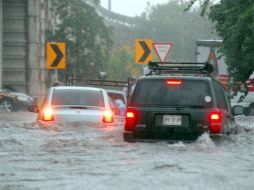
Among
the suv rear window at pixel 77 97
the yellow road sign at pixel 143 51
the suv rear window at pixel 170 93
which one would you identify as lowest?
the suv rear window at pixel 77 97

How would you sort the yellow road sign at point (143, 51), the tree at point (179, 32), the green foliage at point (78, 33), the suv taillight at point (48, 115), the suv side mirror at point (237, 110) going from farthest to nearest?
the tree at point (179, 32)
the green foliage at point (78, 33)
the yellow road sign at point (143, 51)
the suv taillight at point (48, 115)
the suv side mirror at point (237, 110)

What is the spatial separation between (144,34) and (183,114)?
8968cm

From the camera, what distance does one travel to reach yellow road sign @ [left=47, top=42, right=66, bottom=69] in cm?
2633

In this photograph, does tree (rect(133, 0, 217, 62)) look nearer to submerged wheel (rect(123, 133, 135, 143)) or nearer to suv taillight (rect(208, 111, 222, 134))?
submerged wheel (rect(123, 133, 135, 143))

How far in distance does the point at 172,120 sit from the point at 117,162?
76.7 inches

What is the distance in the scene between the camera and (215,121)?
46.1 feet

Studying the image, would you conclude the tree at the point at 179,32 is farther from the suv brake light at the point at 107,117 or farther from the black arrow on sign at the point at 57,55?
the suv brake light at the point at 107,117

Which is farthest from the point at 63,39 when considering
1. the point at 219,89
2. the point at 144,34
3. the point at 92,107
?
the point at 144,34

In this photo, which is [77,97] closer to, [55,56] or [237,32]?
[237,32]

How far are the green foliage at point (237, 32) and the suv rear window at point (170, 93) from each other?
726 cm

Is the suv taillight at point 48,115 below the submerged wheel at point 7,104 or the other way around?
the other way around

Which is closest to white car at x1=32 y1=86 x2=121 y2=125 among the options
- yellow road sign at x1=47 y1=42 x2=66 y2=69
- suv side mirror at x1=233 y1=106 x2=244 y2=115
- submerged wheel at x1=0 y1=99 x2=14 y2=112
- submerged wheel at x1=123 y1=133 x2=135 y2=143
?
suv side mirror at x1=233 y1=106 x2=244 y2=115

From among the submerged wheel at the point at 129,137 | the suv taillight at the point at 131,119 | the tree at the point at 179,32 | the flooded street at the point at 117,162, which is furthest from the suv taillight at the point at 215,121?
the tree at the point at 179,32

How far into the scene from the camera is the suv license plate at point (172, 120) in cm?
1409
